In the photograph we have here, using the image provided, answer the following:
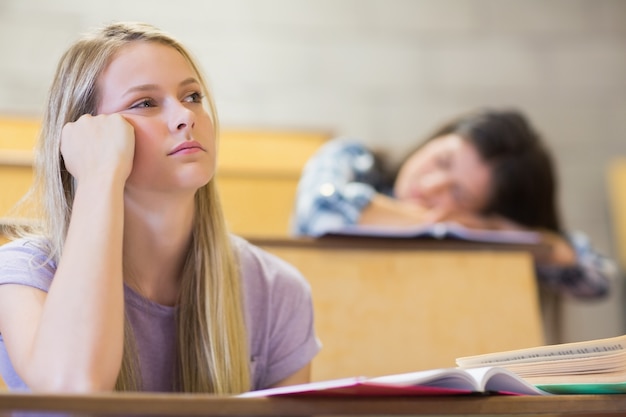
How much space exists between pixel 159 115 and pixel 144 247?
17 centimetres

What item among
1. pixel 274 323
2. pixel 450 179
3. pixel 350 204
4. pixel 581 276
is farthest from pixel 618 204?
pixel 274 323

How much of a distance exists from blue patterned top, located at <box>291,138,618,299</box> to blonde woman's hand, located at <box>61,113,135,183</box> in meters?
0.62

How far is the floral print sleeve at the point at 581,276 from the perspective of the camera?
200 centimetres

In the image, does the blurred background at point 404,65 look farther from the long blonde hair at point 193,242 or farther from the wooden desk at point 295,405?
the wooden desk at point 295,405

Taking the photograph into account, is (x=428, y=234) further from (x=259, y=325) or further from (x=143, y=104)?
(x=143, y=104)

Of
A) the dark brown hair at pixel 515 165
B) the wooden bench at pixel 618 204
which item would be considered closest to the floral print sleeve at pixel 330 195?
the dark brown hair at pixel 515 165

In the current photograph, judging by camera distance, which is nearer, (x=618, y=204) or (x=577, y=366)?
(x=577, y=366)

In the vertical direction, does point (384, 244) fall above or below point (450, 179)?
below

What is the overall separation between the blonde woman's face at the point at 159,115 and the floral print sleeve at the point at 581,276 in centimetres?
136

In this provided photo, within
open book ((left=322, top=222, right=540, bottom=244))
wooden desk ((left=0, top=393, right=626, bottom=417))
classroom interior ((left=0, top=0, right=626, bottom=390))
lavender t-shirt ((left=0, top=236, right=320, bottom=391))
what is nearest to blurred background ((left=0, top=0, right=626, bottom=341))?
classroom interior ((left=0, top=0, right=626, bottom=390))

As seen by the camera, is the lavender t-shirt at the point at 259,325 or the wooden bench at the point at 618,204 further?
the wooden bench at the point at 618,204

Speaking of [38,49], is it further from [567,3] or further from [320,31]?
[567,3]

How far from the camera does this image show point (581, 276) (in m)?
2.01

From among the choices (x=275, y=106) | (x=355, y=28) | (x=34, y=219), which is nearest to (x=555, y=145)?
(x=355, y=28)
